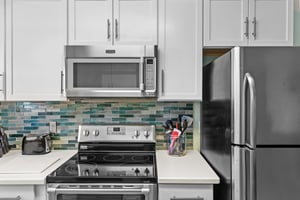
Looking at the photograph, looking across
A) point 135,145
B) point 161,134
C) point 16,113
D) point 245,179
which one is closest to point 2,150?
point 16,113

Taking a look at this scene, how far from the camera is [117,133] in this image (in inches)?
87.5

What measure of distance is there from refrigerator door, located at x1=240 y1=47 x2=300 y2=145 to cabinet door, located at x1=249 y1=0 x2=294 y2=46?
0.71 meters

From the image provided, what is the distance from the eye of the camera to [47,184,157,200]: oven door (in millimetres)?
1541

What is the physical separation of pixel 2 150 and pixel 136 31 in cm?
139

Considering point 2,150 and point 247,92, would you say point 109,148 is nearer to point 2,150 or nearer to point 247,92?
point 2,150

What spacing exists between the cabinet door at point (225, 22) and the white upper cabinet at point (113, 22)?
0.39 meters

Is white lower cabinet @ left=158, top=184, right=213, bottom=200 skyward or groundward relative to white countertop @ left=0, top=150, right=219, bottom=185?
groundward

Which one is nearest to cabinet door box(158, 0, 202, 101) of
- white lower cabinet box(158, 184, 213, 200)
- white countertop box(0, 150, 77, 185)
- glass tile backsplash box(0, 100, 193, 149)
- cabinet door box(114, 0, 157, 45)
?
cabinet door box(114, 0, 157, 45)

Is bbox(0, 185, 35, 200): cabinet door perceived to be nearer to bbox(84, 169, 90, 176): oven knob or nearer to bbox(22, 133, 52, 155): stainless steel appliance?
bbox(84, 169, 90, 176): oven knob

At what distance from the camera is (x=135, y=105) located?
2.31m

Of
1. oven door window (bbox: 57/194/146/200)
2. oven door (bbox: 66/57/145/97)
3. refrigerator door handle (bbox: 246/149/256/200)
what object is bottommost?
oven door window (bbox: 57/194/146/200)

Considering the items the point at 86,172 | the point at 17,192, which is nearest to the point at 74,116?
the point at 86,172

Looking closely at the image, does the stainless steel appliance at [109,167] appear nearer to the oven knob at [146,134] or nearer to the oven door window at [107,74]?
the oven knob at [146,134]

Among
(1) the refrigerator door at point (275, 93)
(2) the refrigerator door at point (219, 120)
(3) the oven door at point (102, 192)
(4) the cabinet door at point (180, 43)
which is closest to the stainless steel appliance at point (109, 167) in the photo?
(3) the oven door at point (102, 192)
